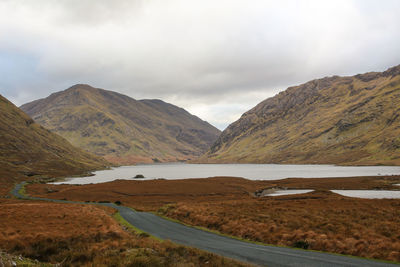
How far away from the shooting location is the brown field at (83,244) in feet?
52.5

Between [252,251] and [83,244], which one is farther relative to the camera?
[83,244]

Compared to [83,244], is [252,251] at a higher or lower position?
lower

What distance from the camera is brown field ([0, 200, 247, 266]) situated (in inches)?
631

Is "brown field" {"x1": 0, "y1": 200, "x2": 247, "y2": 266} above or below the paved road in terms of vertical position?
above

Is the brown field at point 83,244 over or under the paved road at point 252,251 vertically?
over

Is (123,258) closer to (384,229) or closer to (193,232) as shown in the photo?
(193,232)

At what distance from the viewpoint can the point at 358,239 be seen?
24000mm

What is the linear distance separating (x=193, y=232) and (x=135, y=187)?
7519cm

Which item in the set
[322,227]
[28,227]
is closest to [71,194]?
[28,227]

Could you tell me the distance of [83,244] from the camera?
2248cm

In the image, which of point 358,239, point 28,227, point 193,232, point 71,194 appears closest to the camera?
point 358,239

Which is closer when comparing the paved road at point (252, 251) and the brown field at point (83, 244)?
the brown field at point (83, 244)

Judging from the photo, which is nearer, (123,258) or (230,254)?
(123,258)

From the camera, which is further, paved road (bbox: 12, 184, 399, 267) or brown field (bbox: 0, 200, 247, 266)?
paved road (bbox: 12, 184, 399, 267)
